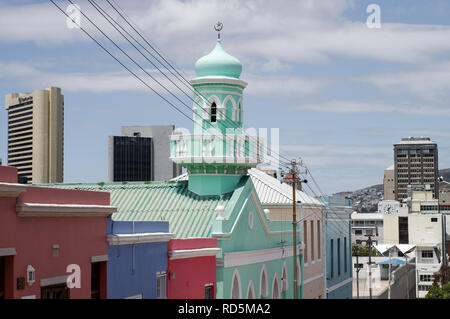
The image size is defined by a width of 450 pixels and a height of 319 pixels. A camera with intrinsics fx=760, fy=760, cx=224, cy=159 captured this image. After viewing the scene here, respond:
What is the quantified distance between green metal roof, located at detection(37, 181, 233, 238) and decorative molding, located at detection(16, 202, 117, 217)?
A: 8.88 metres

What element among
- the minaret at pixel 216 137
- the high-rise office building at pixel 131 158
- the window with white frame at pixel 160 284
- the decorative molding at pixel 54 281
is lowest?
the window with white frame at pixel 160 284

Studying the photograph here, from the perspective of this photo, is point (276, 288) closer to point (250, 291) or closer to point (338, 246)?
point (250, 291)

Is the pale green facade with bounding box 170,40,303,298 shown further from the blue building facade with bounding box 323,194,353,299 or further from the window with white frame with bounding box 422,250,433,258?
the window with white frame with bounding box 422,250,433,258

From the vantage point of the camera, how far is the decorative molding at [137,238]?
18.5 metres

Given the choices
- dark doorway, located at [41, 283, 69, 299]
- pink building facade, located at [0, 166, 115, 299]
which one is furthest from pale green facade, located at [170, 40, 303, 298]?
dark doorway, located at [41, 283, 69, 299]

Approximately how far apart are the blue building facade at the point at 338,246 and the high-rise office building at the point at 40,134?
73.6m

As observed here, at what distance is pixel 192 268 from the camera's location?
23469 millimetres

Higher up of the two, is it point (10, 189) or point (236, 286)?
point (10, 189)

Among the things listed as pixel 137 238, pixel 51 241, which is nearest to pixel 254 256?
pixel 137 238

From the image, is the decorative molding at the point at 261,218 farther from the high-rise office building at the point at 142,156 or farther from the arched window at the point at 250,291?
the high-rise office building at the point at 142,156

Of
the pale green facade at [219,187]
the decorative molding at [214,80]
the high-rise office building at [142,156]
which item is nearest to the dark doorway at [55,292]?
the pale green facade at [219,187]

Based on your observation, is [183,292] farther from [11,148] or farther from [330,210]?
[11,148]

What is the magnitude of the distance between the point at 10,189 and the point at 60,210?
73.9 inches
